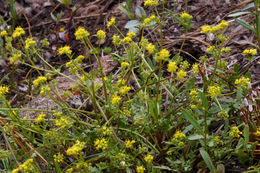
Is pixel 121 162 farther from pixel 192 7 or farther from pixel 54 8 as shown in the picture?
pixel 54 8

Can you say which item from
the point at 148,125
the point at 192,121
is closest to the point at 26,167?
the point at 148,125

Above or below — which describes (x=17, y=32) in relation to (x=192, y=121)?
above

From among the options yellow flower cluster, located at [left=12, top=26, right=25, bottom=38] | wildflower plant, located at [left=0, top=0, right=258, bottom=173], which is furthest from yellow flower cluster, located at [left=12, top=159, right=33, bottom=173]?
yellow flower cluster, located at [left=12, top=26, right=25, bottom=38]

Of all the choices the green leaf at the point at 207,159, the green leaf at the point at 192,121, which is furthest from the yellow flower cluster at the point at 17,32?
the green leaf at the point at 207,159

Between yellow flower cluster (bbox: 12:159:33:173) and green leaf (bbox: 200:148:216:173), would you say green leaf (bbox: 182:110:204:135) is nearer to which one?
green leaf (bbox: 200:148:216:173)

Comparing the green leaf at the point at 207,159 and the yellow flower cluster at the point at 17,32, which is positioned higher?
the yellow flower cluster at the point at 17,32

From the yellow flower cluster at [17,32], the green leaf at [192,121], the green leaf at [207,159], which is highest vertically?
the yellow flower cluster at [17,32]

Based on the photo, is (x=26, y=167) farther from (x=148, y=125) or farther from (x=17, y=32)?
(x=17, y=32)

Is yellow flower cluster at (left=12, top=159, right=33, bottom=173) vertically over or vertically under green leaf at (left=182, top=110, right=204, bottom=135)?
under

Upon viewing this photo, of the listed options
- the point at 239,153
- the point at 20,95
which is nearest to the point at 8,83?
the point at 20,95

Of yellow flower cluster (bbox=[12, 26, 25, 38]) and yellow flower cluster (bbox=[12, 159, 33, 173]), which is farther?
yellow flower cluster (bbox=[12, 26, 25, 38])

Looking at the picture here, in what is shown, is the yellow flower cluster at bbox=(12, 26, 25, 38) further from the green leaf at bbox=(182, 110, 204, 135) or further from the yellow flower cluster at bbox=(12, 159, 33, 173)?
the green leaf at bbox=(182, 110, 204, 135)

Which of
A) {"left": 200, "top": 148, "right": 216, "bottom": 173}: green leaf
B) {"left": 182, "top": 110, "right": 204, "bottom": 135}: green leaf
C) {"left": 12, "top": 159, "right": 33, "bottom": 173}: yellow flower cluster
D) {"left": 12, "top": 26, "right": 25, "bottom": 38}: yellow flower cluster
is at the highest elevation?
{"left": 12, "top": 26, "right": 25, "bottom": 38}: yellow flower cluster

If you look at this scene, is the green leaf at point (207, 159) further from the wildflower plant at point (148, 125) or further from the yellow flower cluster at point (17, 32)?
the yellow flower cluster at point (17, 32)
